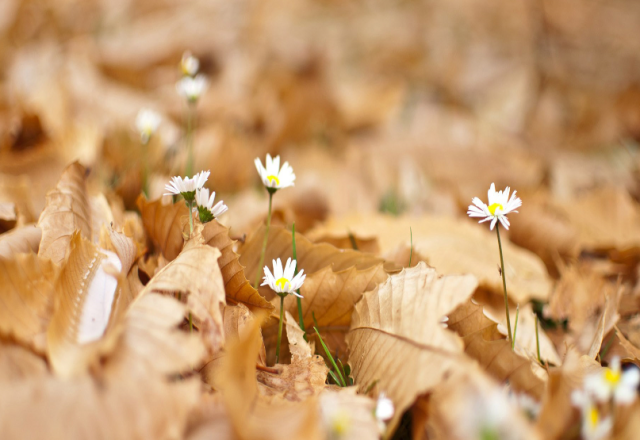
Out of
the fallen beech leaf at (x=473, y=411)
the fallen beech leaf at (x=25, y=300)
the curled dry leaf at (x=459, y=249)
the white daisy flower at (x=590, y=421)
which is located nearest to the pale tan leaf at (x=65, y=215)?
the fallen beech leaf at (x=25, y=300)

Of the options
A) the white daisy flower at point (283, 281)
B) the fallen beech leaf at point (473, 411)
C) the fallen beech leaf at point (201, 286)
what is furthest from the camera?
the white daisy flower at point (283, 281)

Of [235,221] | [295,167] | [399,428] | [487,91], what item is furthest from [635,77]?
[399,428]

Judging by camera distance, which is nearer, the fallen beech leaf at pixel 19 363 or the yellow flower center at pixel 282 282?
the fallen beech leaf at pixel 19 363

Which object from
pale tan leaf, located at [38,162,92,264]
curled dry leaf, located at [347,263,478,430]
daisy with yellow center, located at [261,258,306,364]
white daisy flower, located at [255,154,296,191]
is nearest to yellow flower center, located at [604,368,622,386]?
curled dry leaf, located at [347,263,478,430]

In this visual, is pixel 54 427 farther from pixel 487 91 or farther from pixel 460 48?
pixel 460 48

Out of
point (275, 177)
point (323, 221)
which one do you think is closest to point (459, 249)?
point (323, 221)

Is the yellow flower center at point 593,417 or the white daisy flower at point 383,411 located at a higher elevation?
the yellow flower center at point 593,417

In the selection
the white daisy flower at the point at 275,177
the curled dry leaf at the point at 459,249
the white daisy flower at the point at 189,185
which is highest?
the white daisy flower at the point at 189,185

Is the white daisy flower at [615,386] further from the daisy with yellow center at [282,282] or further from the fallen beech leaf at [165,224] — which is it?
the fallen beech leaf at [165,224]
